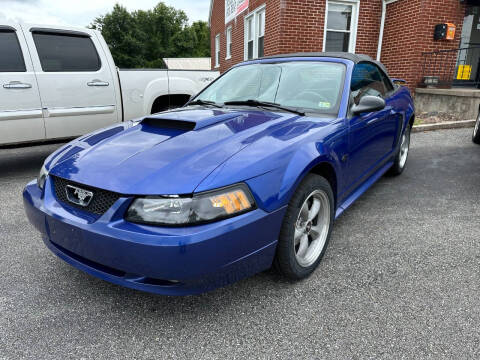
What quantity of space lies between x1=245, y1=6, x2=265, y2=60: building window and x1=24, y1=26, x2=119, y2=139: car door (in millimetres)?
7272

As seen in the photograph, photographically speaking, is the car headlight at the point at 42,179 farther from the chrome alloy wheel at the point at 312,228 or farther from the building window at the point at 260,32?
the building window at the point at 260,32

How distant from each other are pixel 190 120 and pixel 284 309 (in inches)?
56.9

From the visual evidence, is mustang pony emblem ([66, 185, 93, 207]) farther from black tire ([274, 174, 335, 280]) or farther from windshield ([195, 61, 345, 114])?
windshield ([195, 61, 345, 114])

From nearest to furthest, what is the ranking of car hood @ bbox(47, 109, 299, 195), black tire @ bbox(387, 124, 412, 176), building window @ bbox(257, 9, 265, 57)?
car hood @ bbox(47, 109, 299, 195)
black tire @ bbox(387, 124, 412, 176)
building window @ bbox(257, 9, 265, 57)

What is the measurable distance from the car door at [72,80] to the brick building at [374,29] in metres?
5.96

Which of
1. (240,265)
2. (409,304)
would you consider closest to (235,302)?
(240,265)

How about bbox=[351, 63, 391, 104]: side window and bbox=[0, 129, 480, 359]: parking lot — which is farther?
bbox=[351, 63, 391, 104]: side window

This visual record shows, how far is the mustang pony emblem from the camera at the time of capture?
1958mm

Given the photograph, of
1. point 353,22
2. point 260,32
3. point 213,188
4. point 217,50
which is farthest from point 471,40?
point 213,188

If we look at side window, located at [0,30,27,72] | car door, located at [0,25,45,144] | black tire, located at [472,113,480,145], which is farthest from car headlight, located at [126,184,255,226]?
black tire, located at [472,113,480,145]

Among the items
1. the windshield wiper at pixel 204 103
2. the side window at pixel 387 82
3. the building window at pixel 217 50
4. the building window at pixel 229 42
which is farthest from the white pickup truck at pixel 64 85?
the building window at pixel 217 50

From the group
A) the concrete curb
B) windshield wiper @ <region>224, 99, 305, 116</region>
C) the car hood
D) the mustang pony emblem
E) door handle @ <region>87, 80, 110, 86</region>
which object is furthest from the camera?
the concrete curb

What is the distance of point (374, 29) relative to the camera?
10.3 m

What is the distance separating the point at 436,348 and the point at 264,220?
112cm
